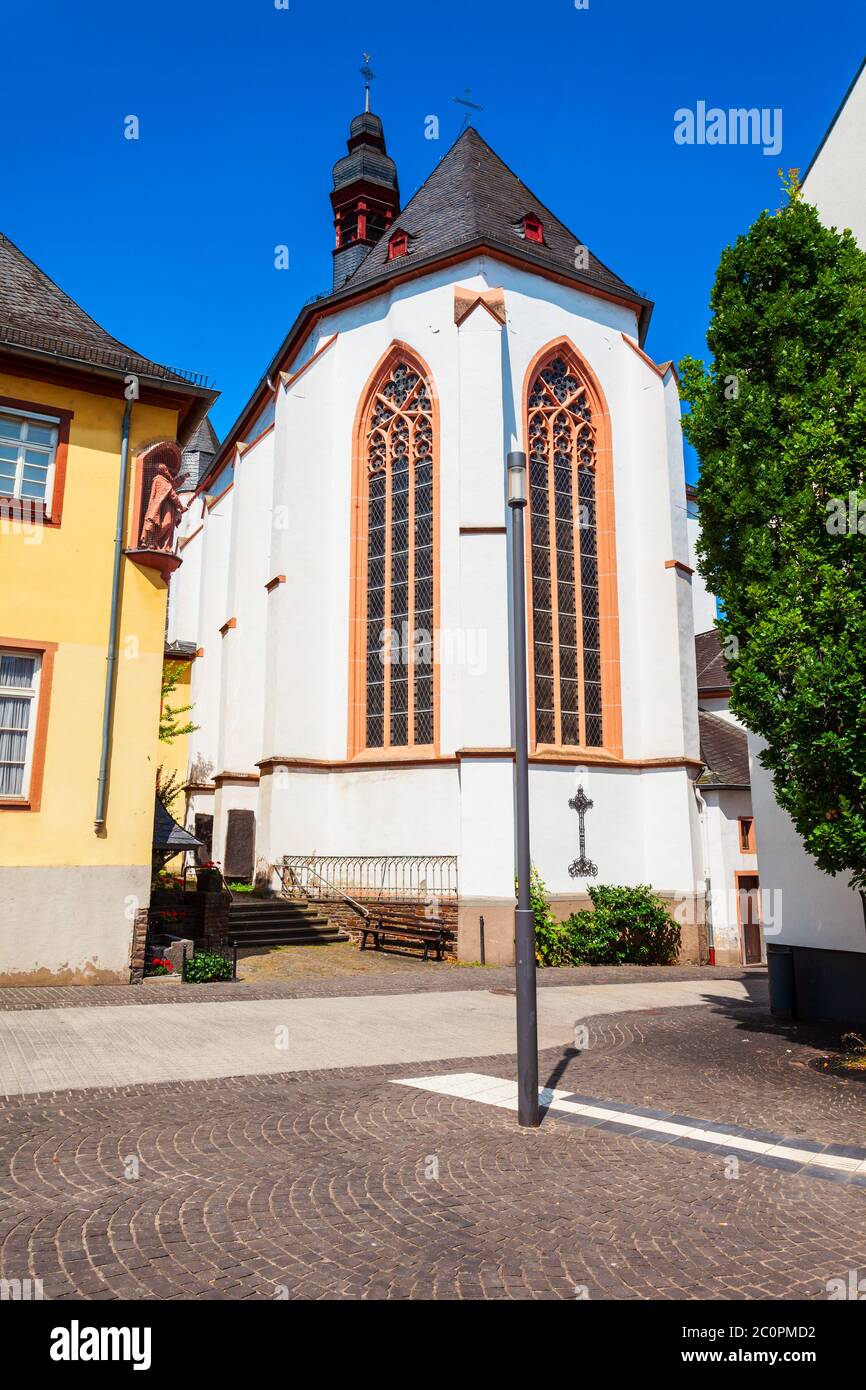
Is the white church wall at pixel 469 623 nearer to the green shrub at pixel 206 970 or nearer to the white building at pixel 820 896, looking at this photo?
the green shrub at pixel 206 970

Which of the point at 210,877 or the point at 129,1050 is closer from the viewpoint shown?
the point at 129,1050

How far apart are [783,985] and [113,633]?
9.90 meters

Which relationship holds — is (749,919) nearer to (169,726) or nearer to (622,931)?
(622,931)

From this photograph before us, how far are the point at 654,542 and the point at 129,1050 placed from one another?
1720cm

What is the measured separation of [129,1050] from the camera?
8.33 meters

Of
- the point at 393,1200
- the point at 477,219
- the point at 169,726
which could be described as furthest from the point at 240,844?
the point at 393,1200

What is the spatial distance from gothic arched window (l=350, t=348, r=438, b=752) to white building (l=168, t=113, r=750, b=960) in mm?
53

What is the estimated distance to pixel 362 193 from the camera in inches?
1310

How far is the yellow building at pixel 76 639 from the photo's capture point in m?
12.1

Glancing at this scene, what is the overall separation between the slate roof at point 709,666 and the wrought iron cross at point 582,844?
7.75 metres

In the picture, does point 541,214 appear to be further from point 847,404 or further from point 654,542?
point 847,404

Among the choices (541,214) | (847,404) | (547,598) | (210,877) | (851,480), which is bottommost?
(210,877)

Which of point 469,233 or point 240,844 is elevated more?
point 469,233
